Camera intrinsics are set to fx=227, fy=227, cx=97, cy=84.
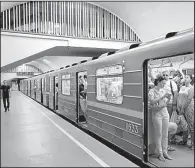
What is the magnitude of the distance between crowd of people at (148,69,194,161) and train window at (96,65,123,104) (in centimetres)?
68

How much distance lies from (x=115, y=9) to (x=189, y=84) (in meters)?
10.4

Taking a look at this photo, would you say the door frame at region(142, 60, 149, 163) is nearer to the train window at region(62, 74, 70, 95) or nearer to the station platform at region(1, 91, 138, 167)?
the station platform at region(1, 91, 138, 167)

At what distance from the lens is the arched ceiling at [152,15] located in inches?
447

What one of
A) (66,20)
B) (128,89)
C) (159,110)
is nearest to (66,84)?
(66,20)

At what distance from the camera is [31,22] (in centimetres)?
1170

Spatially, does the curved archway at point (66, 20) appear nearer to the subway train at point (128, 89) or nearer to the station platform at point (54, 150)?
the subway train at point (128, 89)

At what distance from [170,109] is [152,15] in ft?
27.2

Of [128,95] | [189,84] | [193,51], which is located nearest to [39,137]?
[128,95]

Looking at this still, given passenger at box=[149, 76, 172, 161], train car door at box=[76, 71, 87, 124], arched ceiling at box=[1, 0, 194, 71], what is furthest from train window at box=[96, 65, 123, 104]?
arched ceiling at box=[1, 0, 194, 71]

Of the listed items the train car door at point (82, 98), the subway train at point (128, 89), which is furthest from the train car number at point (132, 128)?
the train car door at point (82, 98)

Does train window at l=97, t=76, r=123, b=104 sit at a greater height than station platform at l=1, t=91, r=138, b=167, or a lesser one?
greater

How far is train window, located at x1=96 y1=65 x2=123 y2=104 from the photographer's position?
492cm

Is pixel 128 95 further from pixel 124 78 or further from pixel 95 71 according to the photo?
pixel 95 71

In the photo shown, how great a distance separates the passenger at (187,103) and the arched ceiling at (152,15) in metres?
7.14
